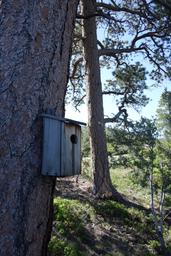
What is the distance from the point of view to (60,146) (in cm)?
204

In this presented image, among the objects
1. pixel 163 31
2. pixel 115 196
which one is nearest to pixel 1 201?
pixel 115 196

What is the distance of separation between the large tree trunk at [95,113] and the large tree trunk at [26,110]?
644 centimetres

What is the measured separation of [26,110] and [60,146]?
1.40ft

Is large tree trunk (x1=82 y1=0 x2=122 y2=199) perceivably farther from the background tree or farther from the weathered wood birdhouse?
the weathered wood birdhouse

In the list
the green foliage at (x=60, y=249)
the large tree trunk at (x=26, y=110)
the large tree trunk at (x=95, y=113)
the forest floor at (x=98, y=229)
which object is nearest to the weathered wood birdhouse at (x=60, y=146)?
the large tree trunk at (x=26, y=110)

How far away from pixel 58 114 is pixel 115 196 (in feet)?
21.9

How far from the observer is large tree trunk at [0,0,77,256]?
63.7 inches

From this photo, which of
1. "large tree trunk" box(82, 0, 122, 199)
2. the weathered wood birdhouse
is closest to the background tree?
"large tree trunk" box(82, 0, 122, 199)

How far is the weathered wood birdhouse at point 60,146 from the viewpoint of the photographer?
1.82 meters

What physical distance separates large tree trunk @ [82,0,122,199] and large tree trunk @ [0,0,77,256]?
6.44m

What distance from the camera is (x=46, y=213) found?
5.95 feet

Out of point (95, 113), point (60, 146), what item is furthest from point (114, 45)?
point (60, 146)

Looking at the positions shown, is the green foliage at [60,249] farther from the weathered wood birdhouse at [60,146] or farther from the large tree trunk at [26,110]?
the large tree trunk at [26,110]

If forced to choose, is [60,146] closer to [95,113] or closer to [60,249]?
[60,249]
